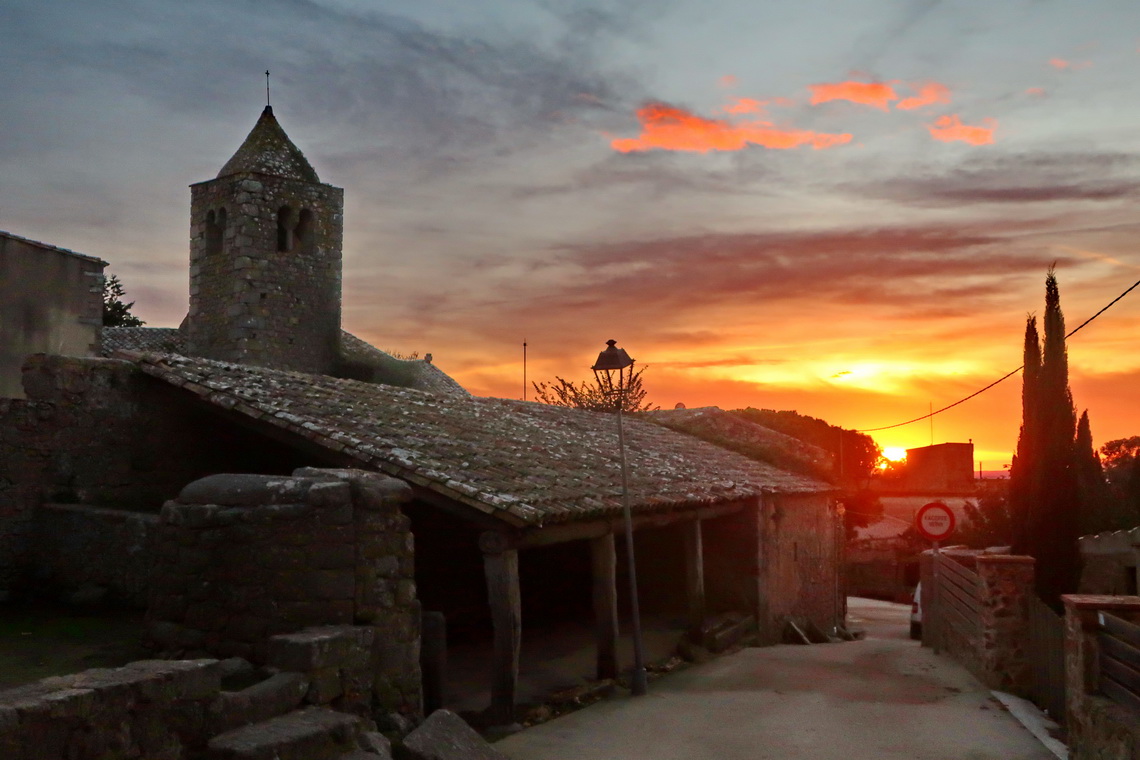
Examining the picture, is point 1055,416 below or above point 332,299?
below

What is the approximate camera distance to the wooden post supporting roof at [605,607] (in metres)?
11.3

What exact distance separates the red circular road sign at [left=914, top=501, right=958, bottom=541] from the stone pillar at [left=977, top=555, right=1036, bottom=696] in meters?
3.14

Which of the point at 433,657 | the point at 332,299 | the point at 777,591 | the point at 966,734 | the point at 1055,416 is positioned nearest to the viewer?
the point at 433,657

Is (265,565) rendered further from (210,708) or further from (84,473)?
(84,473)

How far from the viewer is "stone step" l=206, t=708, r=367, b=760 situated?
544 centimetres

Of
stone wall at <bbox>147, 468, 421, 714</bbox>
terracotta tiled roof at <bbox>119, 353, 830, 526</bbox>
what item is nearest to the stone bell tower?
terracotta tiled roof at <bbox>119, 353, 830, 526</bbox>

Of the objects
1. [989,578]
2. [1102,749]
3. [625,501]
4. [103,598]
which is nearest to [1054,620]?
[989,578]

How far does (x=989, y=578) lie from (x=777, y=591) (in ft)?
22.7

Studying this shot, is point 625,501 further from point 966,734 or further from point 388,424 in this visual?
point 966,734

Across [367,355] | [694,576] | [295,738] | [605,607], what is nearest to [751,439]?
[694,576]

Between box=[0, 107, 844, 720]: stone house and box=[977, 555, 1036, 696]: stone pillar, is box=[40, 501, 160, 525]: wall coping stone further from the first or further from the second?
box=[977, 555, 1036, 696]: stone pillar

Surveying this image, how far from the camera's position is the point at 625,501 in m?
11.3

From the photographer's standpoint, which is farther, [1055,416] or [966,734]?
[1055,416]

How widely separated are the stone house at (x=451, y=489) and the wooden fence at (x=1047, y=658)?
14.3 ft
